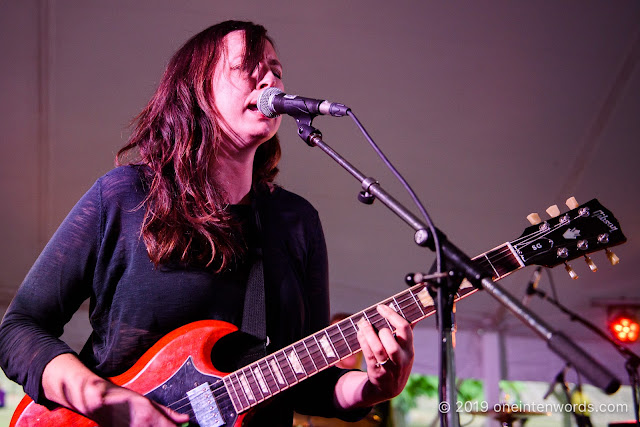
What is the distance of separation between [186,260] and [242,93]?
2.09 ft

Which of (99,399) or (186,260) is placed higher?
(186,260)

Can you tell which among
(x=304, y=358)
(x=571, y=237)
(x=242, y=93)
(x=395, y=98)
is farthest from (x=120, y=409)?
(x=395, y=98)

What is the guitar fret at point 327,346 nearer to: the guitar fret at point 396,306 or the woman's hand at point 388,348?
the woman's hand at point 388,348

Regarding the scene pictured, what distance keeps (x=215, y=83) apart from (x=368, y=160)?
327 cm

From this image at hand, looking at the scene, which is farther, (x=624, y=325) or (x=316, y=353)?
(x=624, y=325)

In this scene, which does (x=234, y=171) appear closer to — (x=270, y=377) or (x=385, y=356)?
(x=270, y=377)

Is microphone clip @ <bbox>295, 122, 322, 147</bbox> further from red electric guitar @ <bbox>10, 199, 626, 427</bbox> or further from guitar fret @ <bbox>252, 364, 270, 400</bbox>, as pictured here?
guitar fret @ <bbox>252, 364, 270, 400</bbox>

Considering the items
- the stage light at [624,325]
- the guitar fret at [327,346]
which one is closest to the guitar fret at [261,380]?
the guitar fret at [327,346]

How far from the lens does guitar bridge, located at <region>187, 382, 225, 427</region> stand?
1.82 meters

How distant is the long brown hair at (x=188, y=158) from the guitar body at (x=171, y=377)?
0.27m

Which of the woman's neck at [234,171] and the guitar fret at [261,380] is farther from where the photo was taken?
the woman's neck at [234,171]

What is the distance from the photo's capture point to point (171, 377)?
1838 millimetres

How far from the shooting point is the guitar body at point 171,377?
5.82 ft
